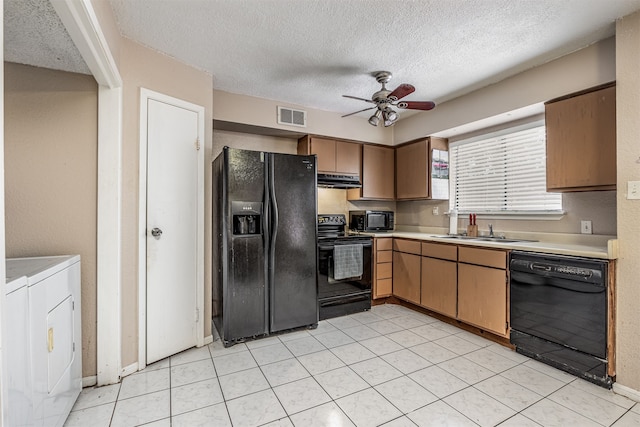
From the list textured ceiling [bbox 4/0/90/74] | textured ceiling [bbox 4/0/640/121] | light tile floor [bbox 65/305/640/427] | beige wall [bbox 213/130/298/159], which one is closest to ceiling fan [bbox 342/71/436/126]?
textured ceiling [bbox 4/0/640/121]

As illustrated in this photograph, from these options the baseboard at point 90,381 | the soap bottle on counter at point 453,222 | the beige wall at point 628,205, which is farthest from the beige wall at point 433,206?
the baseboard at point 90,381

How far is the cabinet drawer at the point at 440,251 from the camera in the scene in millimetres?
3029

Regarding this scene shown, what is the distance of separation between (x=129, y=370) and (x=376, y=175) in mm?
3428

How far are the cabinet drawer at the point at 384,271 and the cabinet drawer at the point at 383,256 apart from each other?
5 centimetres

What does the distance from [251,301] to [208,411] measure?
3.38 feet

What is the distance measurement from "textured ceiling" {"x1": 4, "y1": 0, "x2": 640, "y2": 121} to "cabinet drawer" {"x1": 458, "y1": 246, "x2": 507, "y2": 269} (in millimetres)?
1661

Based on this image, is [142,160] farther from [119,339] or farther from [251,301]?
[251,301]

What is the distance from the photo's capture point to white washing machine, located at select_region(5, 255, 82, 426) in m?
1.31

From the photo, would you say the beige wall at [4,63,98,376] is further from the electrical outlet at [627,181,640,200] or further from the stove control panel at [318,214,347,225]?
the electrical outlet at [627,181,640,200]

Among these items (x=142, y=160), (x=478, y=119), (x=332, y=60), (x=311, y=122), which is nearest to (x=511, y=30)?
(x=478, y=119)

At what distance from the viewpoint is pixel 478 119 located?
10.5 ft

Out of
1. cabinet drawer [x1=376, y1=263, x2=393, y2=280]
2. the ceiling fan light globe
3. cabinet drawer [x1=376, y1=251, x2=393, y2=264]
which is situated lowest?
cabinet drawer [x1=376, y1=263, x2=393, y2=280]

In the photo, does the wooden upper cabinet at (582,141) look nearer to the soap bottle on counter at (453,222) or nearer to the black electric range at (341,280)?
the soap bottle on counter at (453,222)

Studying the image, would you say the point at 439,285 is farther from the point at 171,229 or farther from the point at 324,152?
the point at 171,229
